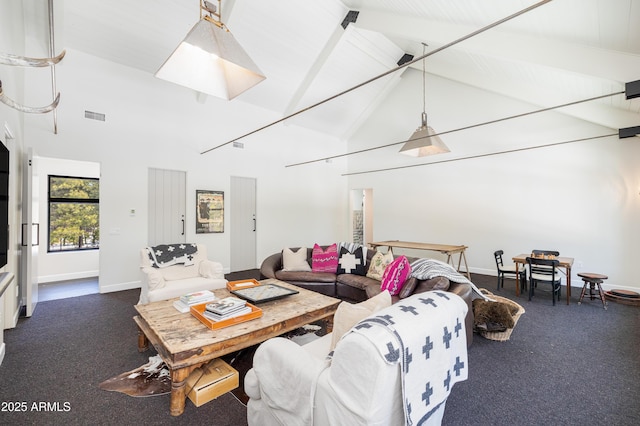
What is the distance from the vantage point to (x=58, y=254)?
5.92 meters

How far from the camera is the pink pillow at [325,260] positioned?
4805 millimetres

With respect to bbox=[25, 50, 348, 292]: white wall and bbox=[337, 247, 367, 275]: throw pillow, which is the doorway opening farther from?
bbox=[337, 247, 367, 275]: throw pillow

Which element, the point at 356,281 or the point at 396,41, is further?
the point at 396,41

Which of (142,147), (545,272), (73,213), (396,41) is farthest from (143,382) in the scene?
(396,41)

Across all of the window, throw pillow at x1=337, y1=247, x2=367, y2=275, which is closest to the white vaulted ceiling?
the window

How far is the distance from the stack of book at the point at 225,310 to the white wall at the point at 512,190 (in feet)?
19.3

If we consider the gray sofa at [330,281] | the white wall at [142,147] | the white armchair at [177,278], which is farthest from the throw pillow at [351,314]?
the white wall at [142,147]

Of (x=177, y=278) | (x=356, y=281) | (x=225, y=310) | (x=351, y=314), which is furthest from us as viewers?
(x=356, y=281)

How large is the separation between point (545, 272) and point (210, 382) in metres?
5.05

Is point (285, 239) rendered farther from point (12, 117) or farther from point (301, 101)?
point (12, 117)

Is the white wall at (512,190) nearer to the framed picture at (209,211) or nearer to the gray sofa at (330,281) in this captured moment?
the gray sofa at (330,281)

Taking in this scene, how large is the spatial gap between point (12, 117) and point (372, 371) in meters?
4.69

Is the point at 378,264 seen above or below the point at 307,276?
above

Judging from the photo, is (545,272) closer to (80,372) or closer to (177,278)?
(177,278)
